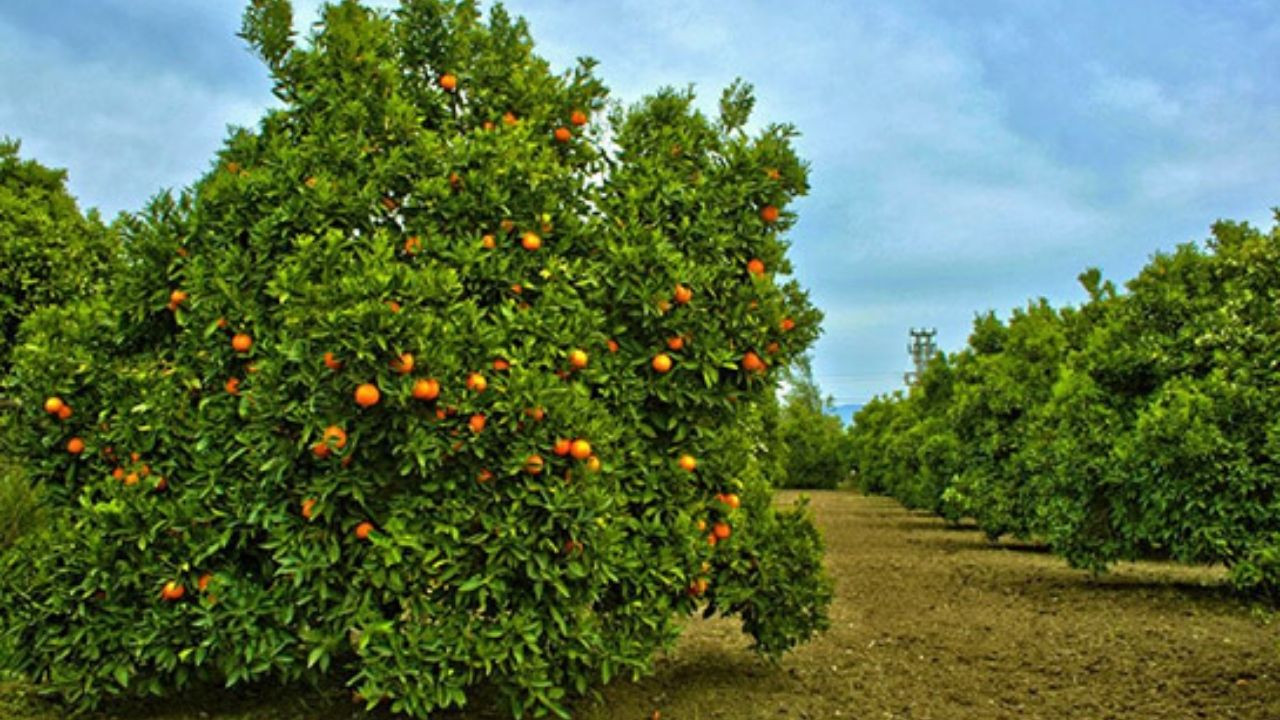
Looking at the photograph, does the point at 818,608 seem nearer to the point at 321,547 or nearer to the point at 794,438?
the point at 321,547

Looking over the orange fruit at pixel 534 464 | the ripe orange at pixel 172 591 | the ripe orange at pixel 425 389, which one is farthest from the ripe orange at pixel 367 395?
the ripe orange at pixel 172 591

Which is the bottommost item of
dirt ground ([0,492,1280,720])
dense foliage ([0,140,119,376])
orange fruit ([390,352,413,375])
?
dirt ground ([0,492,1280,720])

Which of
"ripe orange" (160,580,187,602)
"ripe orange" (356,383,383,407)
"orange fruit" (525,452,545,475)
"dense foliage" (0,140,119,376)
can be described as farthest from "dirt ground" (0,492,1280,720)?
"dense foliage" (0,140,119,376)

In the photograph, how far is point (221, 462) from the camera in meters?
5.22

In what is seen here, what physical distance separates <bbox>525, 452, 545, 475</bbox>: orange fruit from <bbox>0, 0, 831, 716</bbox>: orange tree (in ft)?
0.09

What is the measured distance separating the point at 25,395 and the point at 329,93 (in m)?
2.47

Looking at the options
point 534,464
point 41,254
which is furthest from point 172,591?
point 41,254

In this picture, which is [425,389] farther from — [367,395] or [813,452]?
[813,452]

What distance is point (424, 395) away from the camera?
4.42 metres

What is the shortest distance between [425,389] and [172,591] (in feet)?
6.59

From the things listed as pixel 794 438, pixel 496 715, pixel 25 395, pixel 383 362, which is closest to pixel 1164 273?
pixel 496 715

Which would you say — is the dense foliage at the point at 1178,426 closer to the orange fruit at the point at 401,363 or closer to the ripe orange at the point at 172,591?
the orange fruit at the point at 401,363

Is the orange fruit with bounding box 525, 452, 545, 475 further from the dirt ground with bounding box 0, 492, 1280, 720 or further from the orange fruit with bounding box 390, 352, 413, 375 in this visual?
the dirt ground with bounding box 0, 492, 1280, 720

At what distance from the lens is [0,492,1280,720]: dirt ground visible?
6293mm
